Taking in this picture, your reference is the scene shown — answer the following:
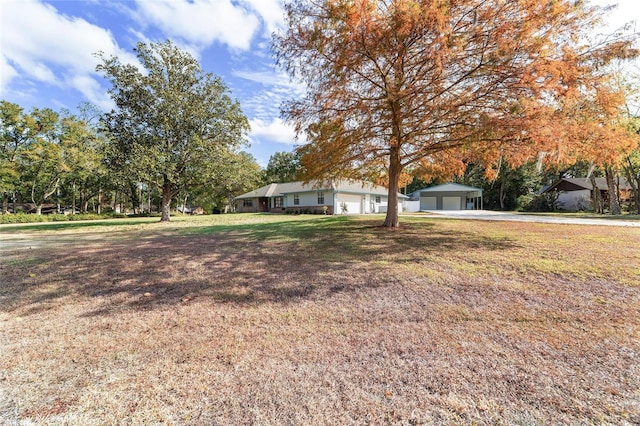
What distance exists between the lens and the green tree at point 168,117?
18859mm

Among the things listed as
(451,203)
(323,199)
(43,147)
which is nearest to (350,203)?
(323,199)

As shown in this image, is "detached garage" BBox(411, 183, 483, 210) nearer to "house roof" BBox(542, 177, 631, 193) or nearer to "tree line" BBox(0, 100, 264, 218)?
"house roof" BBox(542, 177, 631, 193)

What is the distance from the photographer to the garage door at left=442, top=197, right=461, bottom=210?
38250 millimetres

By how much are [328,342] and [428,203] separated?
128ft

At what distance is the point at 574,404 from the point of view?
7.36 ft

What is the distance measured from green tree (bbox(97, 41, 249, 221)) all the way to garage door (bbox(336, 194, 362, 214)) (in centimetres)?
1251

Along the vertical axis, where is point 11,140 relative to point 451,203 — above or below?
above

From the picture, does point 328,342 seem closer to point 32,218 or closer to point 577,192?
point 32,218

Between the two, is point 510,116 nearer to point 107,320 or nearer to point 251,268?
point 251,268

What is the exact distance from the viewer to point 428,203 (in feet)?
129

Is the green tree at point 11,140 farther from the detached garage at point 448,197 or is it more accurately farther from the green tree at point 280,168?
the detached garage at point 448,197

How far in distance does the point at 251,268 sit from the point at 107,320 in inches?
110

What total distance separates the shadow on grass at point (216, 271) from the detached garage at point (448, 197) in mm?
29911

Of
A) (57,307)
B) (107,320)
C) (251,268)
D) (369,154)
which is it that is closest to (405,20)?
(369,154)
